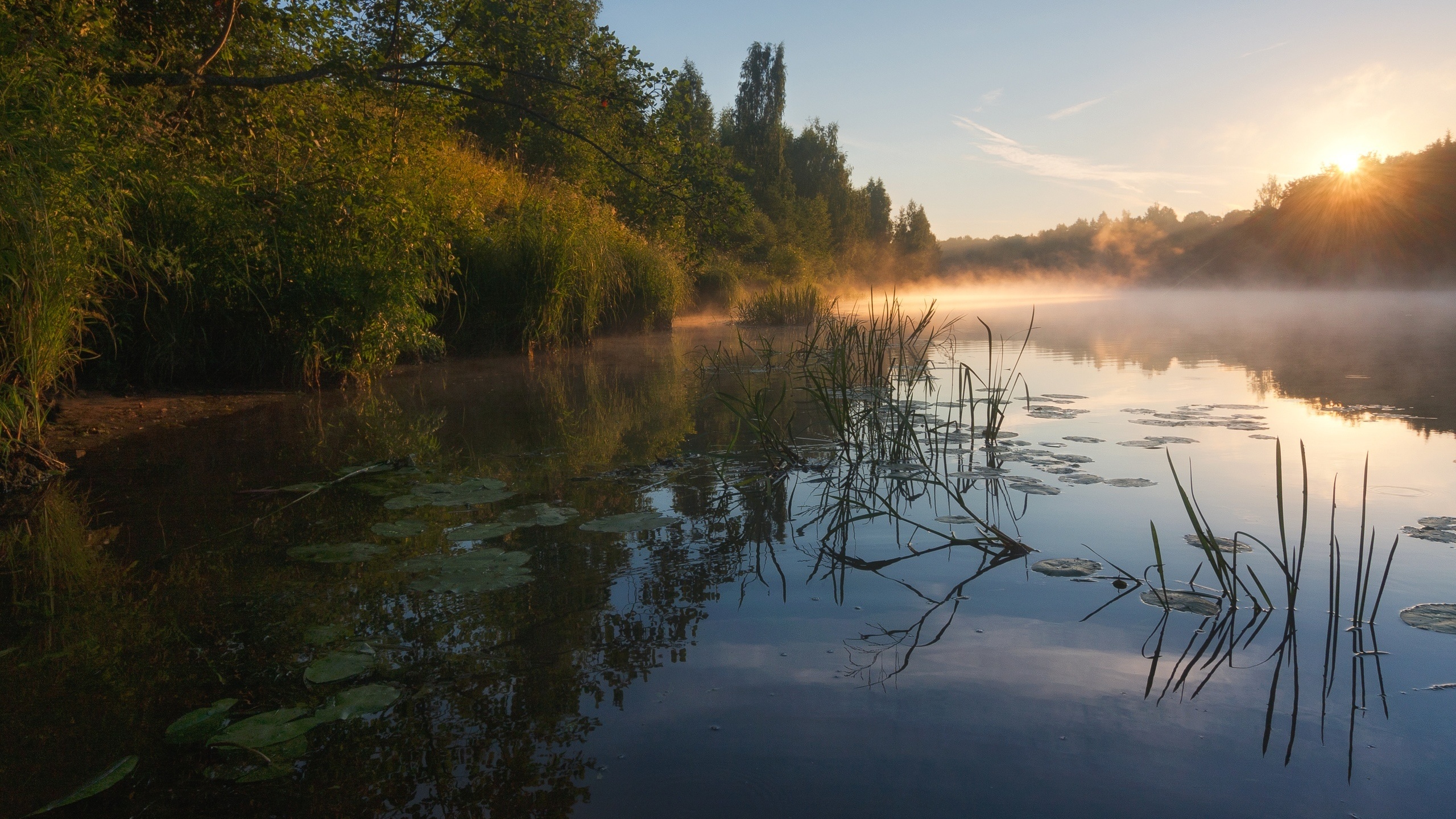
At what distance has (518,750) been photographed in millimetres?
1617

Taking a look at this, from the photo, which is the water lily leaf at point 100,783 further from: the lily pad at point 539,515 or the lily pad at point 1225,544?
the lily pad at point 1225,544

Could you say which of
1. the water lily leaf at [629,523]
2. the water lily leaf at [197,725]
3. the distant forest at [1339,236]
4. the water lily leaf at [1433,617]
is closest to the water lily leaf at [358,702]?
the water lily leaf at [197,725]

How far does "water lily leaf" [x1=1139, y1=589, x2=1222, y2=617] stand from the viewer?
7.47 ft

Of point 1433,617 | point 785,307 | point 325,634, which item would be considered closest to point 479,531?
point 325,634

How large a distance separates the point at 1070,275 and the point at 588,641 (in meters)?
78.7

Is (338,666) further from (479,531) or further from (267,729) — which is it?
(479,531)

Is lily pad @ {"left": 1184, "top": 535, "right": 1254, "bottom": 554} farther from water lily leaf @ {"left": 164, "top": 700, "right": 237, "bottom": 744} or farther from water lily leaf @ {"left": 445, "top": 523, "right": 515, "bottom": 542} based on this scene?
water lily leaf @ {"left": 164, "top": 700, "right": 237, "bottom": 744}

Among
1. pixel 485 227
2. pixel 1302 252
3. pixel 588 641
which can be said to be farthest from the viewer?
pixel 1302 252

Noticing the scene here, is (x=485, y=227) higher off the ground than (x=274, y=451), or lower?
higher

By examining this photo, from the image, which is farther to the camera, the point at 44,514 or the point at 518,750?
the point at 44,514

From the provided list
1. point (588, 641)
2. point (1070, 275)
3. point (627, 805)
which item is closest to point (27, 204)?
point (588, 641)

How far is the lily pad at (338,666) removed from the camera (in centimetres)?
188

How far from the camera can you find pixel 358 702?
177 cm

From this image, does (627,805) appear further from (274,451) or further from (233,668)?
(274,451)
